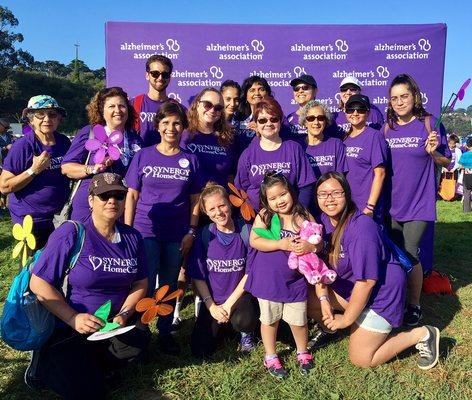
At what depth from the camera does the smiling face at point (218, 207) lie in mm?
3361

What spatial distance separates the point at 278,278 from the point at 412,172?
1855 millimetres

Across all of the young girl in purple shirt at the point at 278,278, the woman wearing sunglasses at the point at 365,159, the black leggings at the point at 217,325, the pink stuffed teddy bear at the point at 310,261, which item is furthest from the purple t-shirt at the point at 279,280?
the woman wearing sunglasses at the point at 365,159

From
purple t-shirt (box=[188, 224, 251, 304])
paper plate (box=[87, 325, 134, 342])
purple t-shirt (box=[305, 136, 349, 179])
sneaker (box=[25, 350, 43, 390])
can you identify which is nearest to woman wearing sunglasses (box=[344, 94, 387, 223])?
purple t-shirt (box=[305, 136, 349, 179])

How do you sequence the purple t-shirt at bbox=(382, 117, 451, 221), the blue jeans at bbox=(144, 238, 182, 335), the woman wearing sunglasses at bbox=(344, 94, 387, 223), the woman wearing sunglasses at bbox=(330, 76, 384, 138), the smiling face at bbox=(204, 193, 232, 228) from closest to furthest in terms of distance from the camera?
1. the smiling face at bbox=(204, 193, 232, 228)
2. the blue jeans at bbox=(144, 238, 182, 335)
3. the woman wearing sunglasses at bbox=(344, 94, 387, 223)
4. the purple t-shirt at bbox=(382, 117, 451, 221)
5. the woman wearing sunglasses at bbox=(330, 76, 384, 138)

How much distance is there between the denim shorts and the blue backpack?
2.14 metres

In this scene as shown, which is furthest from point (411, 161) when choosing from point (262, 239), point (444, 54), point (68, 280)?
point (68, 280)

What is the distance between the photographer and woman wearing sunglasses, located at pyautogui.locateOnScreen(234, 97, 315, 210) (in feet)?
11.6

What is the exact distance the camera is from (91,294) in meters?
2.84

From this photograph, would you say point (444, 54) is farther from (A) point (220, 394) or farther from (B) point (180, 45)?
(A) point (220, 394)

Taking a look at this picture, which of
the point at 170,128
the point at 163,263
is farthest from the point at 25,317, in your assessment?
the point at 170,128

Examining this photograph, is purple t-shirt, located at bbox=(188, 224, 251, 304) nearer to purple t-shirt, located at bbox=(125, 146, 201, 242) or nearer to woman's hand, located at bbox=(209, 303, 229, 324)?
woman's hand, located at bbox=(209, 303, 229, 324)

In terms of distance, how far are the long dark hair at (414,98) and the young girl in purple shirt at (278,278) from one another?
1582 millimetres

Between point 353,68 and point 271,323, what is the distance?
405 cm

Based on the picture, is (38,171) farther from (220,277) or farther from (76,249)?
(220,277)
